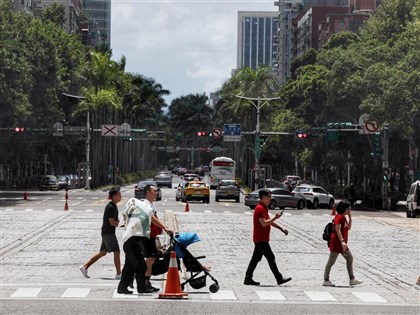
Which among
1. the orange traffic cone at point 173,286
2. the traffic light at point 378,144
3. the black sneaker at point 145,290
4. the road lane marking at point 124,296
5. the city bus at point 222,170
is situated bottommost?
the road lane marking at point 124,296

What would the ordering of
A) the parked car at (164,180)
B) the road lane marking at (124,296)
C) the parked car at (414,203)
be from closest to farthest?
the road lane marking at (124,296) < the parked car at (414,203) < the parked car at (164,180)

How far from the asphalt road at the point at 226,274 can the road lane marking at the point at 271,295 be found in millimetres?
17

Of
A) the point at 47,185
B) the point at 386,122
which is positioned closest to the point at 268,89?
the point at 47,185

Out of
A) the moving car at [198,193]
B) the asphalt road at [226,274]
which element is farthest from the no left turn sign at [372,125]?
the asphalt road at [226,274]

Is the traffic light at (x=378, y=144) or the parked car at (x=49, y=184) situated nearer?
the traffic light at (x=378, y=144)

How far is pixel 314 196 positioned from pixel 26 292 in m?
49.6

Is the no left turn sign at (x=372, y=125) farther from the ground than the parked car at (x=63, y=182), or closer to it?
farther from the ground

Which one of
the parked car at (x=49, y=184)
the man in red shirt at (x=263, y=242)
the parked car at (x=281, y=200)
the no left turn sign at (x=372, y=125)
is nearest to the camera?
the man in red shirt at (x=263, y=242)

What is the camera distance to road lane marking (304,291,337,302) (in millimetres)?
17656

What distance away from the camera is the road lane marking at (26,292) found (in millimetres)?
17453

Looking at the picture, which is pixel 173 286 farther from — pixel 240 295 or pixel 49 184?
pixel 49 184

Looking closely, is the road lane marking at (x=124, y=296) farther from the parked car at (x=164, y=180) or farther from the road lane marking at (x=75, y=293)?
the parked car at (x=164, y=180)

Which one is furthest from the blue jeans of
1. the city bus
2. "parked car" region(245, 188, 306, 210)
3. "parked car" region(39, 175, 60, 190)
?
the city bus

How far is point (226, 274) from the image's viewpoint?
21.9 metres
